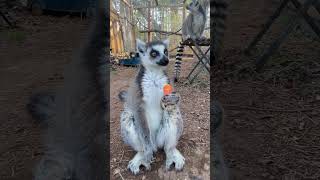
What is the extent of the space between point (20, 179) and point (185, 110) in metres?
1.97

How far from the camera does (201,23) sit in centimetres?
682

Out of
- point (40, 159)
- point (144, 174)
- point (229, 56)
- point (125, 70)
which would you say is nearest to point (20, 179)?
point (40, 159)

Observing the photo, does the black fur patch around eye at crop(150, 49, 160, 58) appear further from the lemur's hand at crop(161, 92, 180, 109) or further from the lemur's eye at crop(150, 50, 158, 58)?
the lemur's hand at crop(161, 92, 180, 109)

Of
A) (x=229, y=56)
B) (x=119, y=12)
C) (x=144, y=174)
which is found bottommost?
(x=144, y=174)

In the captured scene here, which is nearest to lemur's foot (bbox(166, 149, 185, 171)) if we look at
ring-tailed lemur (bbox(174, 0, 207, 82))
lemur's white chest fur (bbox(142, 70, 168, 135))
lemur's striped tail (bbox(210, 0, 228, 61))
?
lemur's white chest fur (bbox(142, 70, 168, 135))

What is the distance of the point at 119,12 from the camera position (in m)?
8.70

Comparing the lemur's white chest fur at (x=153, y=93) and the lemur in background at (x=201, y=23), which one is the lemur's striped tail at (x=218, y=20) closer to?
the lemur in background at (x=201, y=23)

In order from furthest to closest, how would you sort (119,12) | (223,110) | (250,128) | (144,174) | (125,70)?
(119,12)
(125,70)
(223,110)
(250,128)
(144,174)

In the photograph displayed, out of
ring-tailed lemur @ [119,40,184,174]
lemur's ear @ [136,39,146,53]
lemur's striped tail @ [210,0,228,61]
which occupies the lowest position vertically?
ring-tailed lemur @ [119,40,184,174]

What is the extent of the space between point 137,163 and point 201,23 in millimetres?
4703

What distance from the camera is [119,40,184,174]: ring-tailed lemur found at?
2.69 meters

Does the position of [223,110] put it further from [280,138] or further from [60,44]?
[60,44]

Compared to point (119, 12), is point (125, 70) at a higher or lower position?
lower

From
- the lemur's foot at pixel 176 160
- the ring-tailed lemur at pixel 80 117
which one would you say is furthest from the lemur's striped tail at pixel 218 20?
the ring-tailed lemur at pixel 80 117
